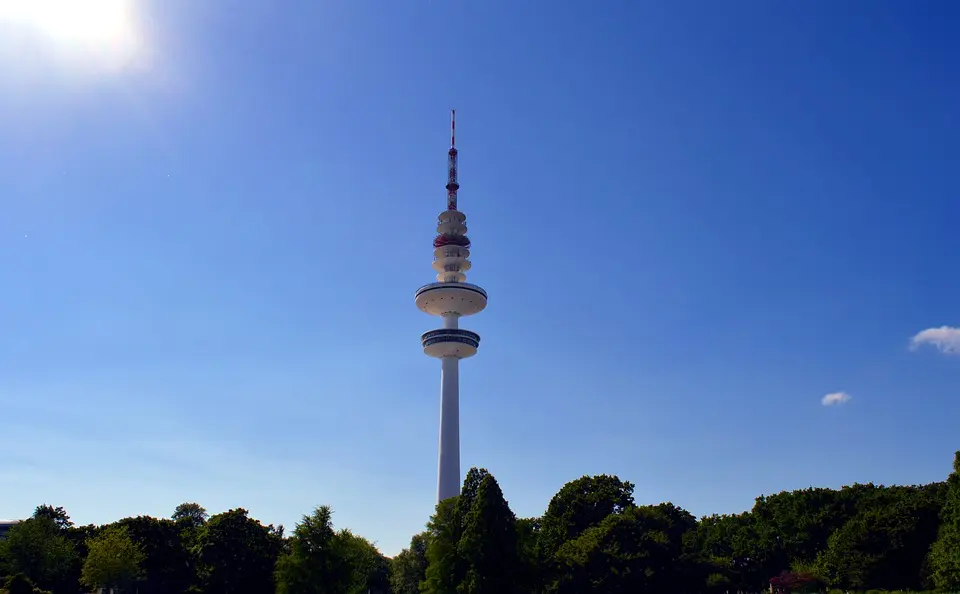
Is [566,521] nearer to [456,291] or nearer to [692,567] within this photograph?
[692,567]

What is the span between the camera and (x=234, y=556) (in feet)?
277

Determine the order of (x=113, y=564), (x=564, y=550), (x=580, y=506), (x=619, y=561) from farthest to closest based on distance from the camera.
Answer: (x=580, y=506), (x=113, y=564), (x=564, y=550), (x=619, y=561)

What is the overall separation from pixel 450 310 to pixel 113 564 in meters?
66.9

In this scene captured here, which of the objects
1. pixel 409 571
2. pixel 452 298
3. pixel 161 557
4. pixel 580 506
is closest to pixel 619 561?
pixel 580 506

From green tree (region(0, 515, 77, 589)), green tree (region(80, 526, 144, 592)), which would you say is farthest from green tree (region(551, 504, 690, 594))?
green tree (region(0, 515, 77, 589))

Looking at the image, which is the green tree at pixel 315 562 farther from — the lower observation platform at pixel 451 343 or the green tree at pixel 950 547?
the lower observation platform at pixel 451 343

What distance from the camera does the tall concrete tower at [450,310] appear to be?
12619cm

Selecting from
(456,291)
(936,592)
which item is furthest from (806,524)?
(456,291)

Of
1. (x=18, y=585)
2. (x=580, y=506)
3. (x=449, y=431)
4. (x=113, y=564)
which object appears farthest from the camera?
(x=449, y=431)

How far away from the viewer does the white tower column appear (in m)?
124

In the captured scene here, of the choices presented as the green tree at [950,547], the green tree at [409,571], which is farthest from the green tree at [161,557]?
the green tree at [950,547]

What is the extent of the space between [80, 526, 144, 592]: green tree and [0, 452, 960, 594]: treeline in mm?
149

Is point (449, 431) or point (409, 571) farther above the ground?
point (449, 431)

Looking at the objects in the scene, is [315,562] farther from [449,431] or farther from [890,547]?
[449,431]
